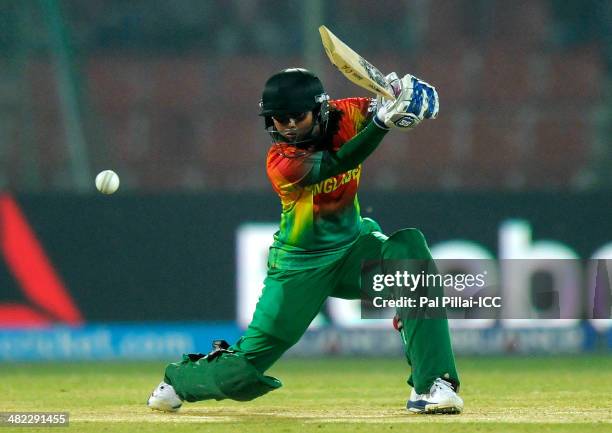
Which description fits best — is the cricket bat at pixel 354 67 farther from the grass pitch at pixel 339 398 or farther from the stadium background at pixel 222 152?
the stadium background at pixel 222 152

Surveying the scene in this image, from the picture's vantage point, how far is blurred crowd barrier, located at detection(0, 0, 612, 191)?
10578 mm

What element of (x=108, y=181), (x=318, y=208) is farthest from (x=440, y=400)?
(x=108, y=181)

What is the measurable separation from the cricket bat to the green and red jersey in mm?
182

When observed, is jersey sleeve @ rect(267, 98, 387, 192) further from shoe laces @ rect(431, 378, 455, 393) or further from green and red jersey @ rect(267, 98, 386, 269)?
shoe laces @ rect(431, 378, 455, 393)

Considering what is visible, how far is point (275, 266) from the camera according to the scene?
5.95 meters

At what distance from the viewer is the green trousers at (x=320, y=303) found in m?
5.68

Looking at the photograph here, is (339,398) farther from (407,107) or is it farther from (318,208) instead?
(407,107)

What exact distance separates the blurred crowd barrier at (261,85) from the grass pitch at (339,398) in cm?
172

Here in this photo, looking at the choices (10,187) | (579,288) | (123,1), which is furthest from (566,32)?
(10,187)

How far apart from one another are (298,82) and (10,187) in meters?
5.23

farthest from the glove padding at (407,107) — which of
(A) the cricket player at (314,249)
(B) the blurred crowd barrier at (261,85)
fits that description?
(B) the blurred crowd barrier at (261,85)

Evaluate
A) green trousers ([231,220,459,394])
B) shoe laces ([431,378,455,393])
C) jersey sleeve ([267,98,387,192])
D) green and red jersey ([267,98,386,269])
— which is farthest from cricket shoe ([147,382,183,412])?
shoe laces ([431,378,455,393])

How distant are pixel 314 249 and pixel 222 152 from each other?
4.93m

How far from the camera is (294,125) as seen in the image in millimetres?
5734
